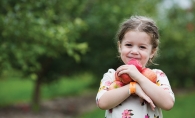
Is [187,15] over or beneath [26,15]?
over

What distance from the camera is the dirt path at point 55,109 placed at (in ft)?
28.2

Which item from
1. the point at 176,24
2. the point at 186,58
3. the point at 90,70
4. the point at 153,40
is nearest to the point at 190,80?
the point at 186,58

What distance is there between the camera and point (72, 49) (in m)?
5.96

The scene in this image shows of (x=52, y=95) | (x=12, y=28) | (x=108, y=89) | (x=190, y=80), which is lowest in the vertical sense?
(x=108, y=89)

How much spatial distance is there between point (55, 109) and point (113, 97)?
24.4 feet

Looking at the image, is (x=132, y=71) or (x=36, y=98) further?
(x=36, y=98)

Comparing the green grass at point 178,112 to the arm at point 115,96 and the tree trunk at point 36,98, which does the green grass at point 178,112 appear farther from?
the arm at point 115,96

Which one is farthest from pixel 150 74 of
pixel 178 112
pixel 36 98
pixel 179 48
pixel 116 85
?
pixel 179 48

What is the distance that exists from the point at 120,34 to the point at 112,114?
0.57 metres

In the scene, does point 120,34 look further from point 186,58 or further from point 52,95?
point 186,58

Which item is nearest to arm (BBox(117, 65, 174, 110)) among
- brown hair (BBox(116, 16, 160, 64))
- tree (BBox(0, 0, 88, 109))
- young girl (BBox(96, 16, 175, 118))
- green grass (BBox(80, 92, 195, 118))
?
young girl (BBox(96, 16, 175, 118))

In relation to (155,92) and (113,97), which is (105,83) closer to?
(113,97)

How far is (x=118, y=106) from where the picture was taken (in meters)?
2.44

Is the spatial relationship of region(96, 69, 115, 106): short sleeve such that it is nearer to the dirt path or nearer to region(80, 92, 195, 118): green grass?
region(80, 92, 195, 118): green grass
